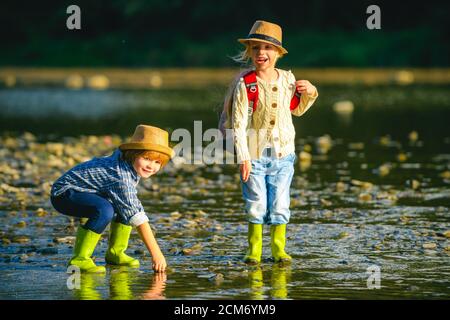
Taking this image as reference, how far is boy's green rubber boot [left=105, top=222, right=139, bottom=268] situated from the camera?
855 centimetres

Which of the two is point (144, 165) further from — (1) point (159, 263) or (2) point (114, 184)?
(1) point (159, 263)

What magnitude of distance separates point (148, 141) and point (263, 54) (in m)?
1.15

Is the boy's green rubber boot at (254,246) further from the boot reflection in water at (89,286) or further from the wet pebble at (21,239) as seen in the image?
the wet pebble at (21,239)

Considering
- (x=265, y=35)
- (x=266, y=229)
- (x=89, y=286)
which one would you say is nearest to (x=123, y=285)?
(x=89, y=286)

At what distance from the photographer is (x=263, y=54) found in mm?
8703

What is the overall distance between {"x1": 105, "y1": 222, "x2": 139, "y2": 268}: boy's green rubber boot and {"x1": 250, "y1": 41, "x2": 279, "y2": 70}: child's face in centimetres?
158

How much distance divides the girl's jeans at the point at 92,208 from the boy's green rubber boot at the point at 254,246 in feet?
3.50

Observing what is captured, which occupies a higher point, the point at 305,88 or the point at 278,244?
the point at 305,88

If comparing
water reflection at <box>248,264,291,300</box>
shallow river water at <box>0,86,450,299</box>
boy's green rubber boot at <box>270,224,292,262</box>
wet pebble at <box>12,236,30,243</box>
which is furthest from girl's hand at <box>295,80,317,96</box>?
wet pebble at <box>12,236,30,243</box>

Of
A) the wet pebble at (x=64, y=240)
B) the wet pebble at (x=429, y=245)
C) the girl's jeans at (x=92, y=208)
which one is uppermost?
the girl's jeans at (x=92, y=208)

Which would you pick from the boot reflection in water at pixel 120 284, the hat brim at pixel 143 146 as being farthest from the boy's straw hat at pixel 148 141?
the boot reflection in water at pixel 120 284

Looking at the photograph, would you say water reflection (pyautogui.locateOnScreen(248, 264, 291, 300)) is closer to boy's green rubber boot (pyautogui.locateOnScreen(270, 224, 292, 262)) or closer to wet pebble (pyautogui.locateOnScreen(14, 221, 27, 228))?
boy's green rubber boot (pyautogui.locateOnScreen(270, 224, 292, 262))

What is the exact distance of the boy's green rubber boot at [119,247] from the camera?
28.1ft
